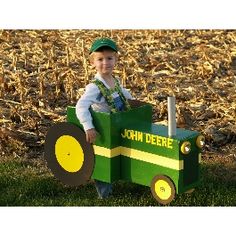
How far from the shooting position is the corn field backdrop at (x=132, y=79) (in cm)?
582

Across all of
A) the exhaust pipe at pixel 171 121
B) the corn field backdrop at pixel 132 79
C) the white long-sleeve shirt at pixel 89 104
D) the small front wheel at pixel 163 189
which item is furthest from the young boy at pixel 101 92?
the corn field backdrop at pixel 132 79

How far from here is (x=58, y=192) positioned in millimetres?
5281

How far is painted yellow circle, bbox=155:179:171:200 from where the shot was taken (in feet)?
16.4

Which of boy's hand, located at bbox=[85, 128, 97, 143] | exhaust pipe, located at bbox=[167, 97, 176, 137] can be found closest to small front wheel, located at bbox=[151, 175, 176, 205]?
exhaust pipe, located at bbox=[167, 97, 176, 137]

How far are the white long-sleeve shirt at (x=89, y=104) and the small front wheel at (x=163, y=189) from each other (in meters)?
0.53

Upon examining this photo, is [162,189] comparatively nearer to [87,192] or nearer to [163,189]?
[163,189]

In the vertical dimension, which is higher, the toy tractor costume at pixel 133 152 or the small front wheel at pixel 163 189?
the toy tractor costume at pixel 133 152

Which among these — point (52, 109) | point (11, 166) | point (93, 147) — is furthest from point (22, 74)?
point (93, 147)

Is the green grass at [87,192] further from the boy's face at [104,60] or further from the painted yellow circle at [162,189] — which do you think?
the boy's face at [104,60]

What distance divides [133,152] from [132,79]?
1.27m

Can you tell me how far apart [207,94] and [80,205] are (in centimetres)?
152

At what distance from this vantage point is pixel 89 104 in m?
5.08

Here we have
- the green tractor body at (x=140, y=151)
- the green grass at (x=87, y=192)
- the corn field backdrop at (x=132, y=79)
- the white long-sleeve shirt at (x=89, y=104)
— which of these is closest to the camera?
the green tractor body at (x=140, y=151)

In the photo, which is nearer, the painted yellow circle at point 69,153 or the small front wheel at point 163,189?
the small front wheel at point 163,189
